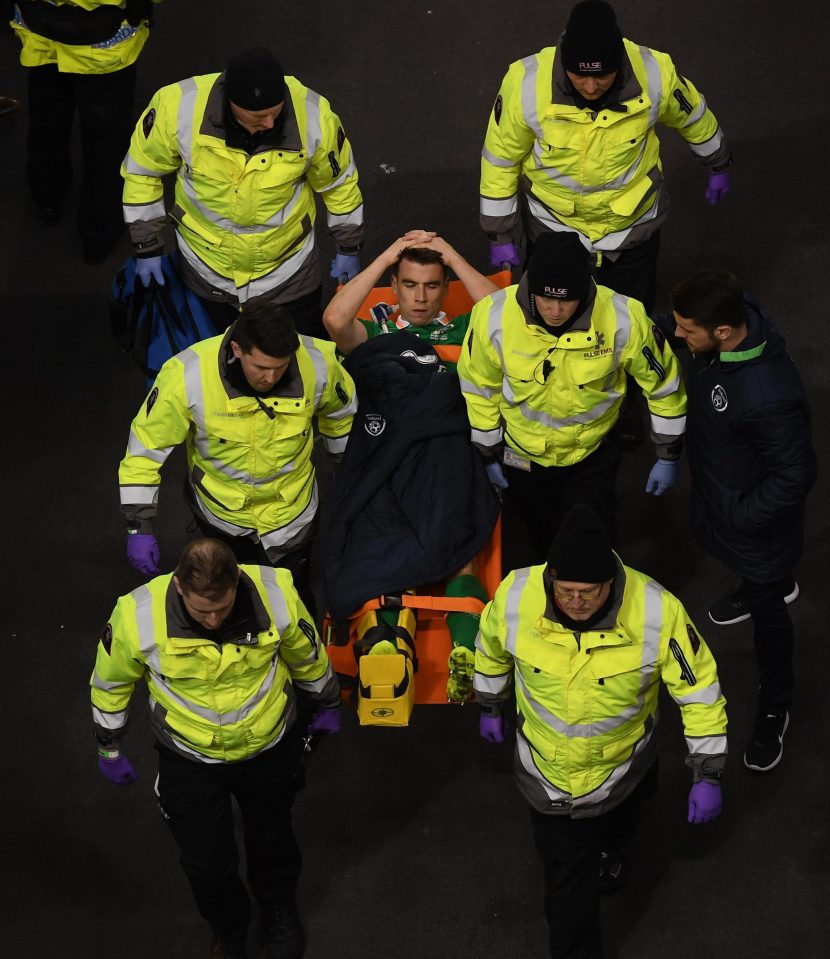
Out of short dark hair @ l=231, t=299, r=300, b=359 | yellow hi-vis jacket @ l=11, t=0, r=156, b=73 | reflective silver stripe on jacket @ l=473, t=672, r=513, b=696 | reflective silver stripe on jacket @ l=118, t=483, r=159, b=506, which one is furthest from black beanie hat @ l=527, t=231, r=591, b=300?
yellow hi-vis jacket @ l=11, t=0, r=156, b=73

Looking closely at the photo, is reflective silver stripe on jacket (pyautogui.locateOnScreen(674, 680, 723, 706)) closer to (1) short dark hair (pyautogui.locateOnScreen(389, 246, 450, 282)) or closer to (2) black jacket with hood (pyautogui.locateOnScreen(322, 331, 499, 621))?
(2) black jacket with hood (pyautogui.locateOnScreen(322, 331, 499, 621))

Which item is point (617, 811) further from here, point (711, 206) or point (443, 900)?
point (711, 206)

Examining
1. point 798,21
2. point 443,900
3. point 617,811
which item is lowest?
point 443,900

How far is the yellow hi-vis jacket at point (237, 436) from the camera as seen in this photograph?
5.19m

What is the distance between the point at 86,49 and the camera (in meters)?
6.54

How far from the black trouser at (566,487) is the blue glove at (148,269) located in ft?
4.48

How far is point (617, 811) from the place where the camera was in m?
5.14

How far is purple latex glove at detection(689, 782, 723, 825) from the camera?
15.9 feet

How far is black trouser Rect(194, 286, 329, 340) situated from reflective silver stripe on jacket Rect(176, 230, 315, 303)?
0.21 ft

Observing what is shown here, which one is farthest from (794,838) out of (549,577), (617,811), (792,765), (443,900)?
(549,577)

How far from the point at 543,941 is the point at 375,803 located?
2.30ft

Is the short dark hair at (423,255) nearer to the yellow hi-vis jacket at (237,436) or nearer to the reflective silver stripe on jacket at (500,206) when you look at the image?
the reflective silver stripe on jacket at (500,206)

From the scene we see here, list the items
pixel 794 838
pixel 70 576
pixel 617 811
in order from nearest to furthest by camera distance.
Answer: pixel 617 811, pixel 794 838, pixel 70 576

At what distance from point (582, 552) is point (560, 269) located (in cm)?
98
